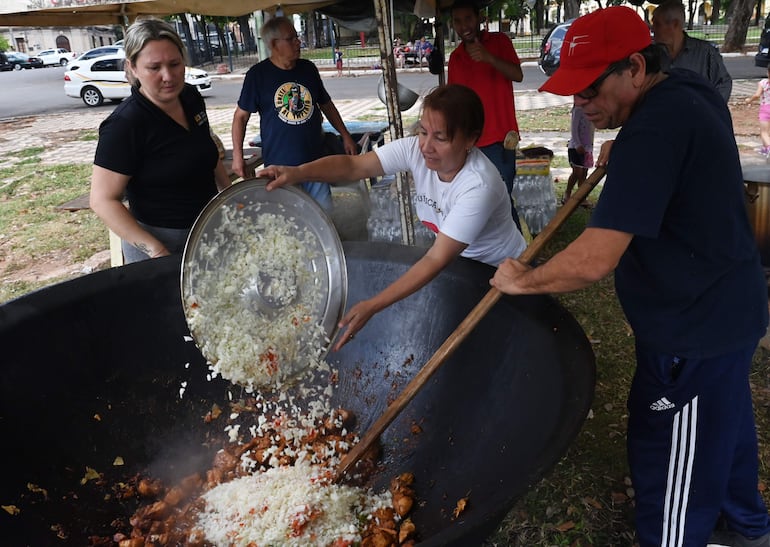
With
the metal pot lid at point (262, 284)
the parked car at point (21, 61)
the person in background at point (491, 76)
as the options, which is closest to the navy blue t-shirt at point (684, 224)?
the metal pot lid at point (262, 284)

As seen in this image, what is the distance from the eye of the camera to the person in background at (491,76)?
413cm

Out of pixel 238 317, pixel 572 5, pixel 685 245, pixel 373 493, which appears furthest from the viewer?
pixel 572 5

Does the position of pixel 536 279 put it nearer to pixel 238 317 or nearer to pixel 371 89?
pixel 238 317

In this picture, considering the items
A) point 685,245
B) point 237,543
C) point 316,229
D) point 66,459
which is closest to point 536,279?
point 685,245

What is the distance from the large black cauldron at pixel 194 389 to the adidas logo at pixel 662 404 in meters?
0.34

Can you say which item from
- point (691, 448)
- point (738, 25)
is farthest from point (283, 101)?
point (738, 25)

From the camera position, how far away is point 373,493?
87.0 inches

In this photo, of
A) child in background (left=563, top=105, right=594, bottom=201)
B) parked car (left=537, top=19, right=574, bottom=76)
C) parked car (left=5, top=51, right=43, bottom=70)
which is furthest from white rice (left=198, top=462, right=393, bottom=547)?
parked car (left=5, top=51, right=43, bottom=70)

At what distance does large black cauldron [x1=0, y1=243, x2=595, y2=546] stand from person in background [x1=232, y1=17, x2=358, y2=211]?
6.39 feet

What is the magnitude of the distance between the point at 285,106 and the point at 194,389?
7.98 ft

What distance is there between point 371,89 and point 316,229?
14560mm

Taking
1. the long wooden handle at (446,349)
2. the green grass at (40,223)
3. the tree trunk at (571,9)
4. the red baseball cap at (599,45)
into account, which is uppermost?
the tree trunk at (571,9)

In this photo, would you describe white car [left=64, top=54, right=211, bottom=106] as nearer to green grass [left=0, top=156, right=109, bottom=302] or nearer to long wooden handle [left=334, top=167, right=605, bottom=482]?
green grass [left=0, top=156, right=109, bottom=302]

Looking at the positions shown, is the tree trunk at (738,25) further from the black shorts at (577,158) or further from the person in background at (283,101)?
the person in background at (283,101)
